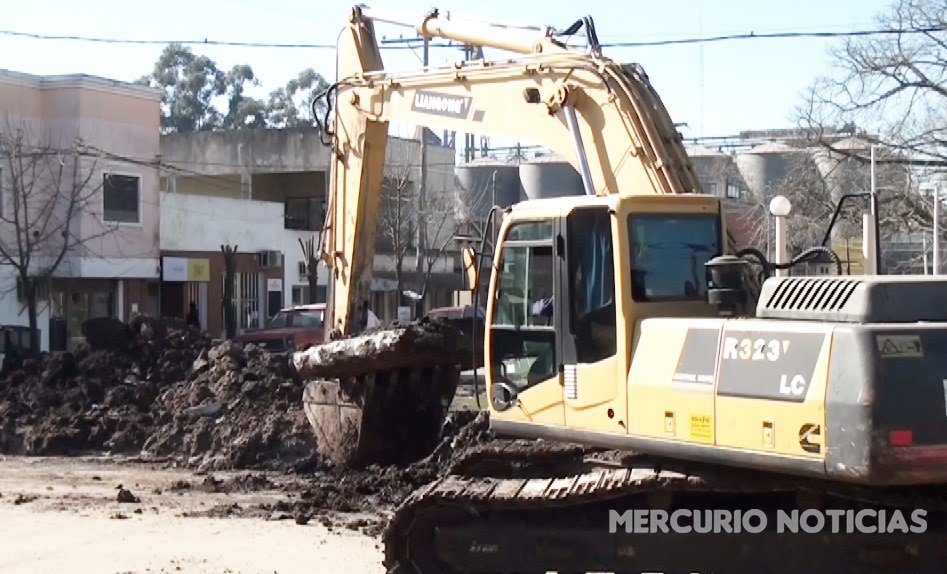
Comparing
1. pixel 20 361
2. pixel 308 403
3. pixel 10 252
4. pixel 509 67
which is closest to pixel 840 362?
pixel 509 67

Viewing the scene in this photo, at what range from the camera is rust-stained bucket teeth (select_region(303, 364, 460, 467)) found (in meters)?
15.1

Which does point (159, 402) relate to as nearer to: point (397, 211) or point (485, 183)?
point (397, 211)

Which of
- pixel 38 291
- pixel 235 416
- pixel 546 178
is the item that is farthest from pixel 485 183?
pixel 235 416

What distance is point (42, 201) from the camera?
1439 inches

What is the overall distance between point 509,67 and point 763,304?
522 centimetres

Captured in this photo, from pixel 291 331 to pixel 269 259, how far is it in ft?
52.2

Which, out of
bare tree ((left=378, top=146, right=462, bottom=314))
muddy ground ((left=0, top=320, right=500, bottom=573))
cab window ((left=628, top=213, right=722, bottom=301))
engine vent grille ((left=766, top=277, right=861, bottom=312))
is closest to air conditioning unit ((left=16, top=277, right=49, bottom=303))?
bare tree ((left=378, top=146, right=462, bottom=314))

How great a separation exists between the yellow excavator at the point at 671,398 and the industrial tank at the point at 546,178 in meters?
43.6

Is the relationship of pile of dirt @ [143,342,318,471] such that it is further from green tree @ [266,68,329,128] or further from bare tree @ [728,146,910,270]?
green tree @ [266,68,329,128]

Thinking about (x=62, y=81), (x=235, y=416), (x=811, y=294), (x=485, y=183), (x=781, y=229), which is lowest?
(x=235, y=416)

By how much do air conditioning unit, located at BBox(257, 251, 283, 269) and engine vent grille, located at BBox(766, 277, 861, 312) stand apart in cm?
3832

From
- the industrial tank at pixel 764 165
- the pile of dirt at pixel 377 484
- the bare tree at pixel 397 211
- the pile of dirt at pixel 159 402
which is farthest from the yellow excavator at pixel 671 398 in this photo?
the industrial tank at pixel 764 165

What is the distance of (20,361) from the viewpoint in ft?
75.0

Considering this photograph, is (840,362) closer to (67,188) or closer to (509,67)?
(509,67)
